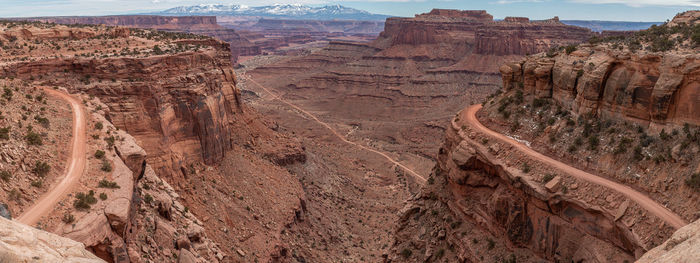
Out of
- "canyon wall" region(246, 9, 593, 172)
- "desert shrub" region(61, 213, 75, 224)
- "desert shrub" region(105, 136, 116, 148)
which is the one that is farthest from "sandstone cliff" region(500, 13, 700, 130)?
"canyon wall" region(246, 9, 593, 172)

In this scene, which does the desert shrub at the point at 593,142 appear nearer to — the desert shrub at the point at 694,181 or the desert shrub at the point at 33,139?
the desert shrub at the point at 694,181

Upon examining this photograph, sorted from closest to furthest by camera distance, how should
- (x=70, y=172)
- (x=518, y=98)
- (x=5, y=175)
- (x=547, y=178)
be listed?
1. (x=5, y=175)
2. (x=70, y=172)
3. (x=547, y=178)
4. (x=518, y=98)

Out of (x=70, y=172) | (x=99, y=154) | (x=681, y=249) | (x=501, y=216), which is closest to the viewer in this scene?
(x=681, y=249)

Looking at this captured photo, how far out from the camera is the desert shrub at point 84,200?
16.7 metres

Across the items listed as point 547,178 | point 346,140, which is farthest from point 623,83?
point 346,140

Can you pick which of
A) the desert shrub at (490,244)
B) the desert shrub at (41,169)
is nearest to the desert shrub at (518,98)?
the desert shrub at (490,244)

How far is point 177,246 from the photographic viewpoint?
→ 22.8 meters

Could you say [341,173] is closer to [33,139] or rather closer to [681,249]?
[33,139]

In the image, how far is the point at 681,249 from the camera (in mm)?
12344

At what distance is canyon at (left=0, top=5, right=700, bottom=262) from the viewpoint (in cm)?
1862

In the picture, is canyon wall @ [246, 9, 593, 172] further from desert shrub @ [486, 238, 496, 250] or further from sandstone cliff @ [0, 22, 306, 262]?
desert shrub @ [486, 238, 496, 250]

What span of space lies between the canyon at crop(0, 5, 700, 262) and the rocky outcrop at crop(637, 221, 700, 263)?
3.9 inches

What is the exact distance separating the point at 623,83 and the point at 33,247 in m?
25.1

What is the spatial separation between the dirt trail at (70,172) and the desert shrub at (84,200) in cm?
68
